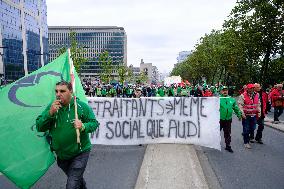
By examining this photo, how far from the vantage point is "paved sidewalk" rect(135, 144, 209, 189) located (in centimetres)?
639

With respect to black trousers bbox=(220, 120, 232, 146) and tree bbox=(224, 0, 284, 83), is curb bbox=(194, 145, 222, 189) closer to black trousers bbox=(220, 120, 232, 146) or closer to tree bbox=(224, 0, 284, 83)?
black trousers bbox=(220, 120, 232, 146)

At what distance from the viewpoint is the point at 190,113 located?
10.6m

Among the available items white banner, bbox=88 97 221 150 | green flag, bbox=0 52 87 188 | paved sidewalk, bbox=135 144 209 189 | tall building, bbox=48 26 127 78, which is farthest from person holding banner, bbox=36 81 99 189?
tall building, bbox=48 26 127 78

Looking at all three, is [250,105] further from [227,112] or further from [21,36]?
[21,36]

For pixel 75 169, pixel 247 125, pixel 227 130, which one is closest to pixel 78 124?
pixel 75 169

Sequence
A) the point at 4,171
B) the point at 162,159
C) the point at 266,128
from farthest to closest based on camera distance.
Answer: the point at 266,128 < the point at 162,159 < the point at 4,171

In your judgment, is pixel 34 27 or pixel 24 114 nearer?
pixel 24 114

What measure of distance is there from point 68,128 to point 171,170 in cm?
324

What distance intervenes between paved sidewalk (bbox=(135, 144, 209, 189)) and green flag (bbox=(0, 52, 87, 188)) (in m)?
1.77

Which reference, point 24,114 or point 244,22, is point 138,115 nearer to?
point 24,114

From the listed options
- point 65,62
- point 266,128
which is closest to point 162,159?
point 65,62

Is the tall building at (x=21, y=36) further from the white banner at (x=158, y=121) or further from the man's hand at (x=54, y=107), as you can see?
the man's hand at (x=54, y=107)

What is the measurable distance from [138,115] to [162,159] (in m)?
2.50

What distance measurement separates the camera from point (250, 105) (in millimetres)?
10406
